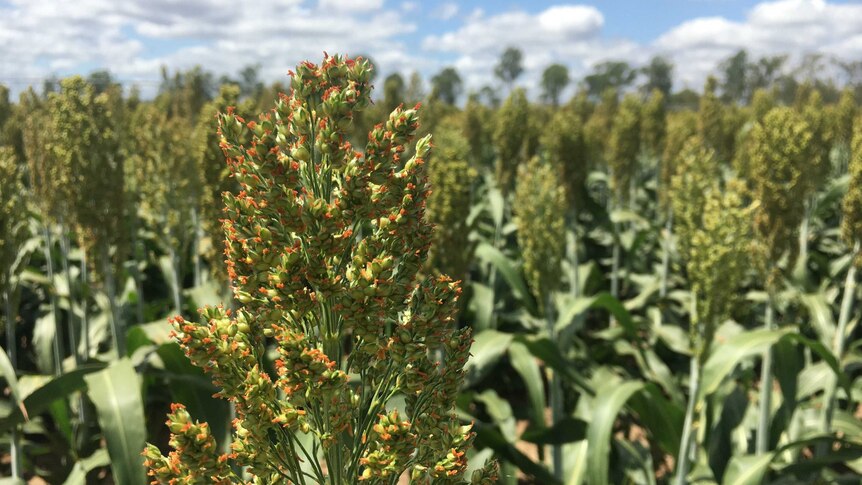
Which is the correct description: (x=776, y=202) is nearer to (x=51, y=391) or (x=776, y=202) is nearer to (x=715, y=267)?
(x=715, y=267)

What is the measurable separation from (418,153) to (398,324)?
33 centimetres

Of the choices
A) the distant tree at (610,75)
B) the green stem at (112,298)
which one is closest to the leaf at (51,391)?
the green stem at (112,298)

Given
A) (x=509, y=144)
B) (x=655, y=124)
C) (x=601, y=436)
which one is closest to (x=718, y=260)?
(x=601, y=436)

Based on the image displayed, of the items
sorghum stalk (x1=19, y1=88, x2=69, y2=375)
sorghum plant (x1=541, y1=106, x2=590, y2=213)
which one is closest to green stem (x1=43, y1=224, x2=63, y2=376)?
sorghum stalk (x1=19, y1=88, x2=69, y2=375)

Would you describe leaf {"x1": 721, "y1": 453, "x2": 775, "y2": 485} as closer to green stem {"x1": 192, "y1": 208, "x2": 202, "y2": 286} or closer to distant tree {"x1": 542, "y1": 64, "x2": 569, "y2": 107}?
green stem {"x1": 192, "y1": 208, "x2": 202, "y2": 286}

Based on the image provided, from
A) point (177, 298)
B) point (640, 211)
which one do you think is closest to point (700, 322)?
point (177, 298)

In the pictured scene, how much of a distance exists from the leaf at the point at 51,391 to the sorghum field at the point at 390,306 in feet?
0.03

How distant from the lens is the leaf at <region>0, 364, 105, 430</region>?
113 inches

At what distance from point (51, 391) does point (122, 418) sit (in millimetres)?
471

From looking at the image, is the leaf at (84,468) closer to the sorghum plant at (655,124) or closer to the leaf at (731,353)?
the leaf at (731,353)

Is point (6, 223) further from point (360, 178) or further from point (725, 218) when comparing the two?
point (725, 218)

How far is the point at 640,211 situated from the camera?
10227mm

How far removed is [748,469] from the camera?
3.55 metres

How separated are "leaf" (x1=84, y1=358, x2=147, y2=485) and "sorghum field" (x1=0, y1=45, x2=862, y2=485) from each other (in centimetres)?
1
